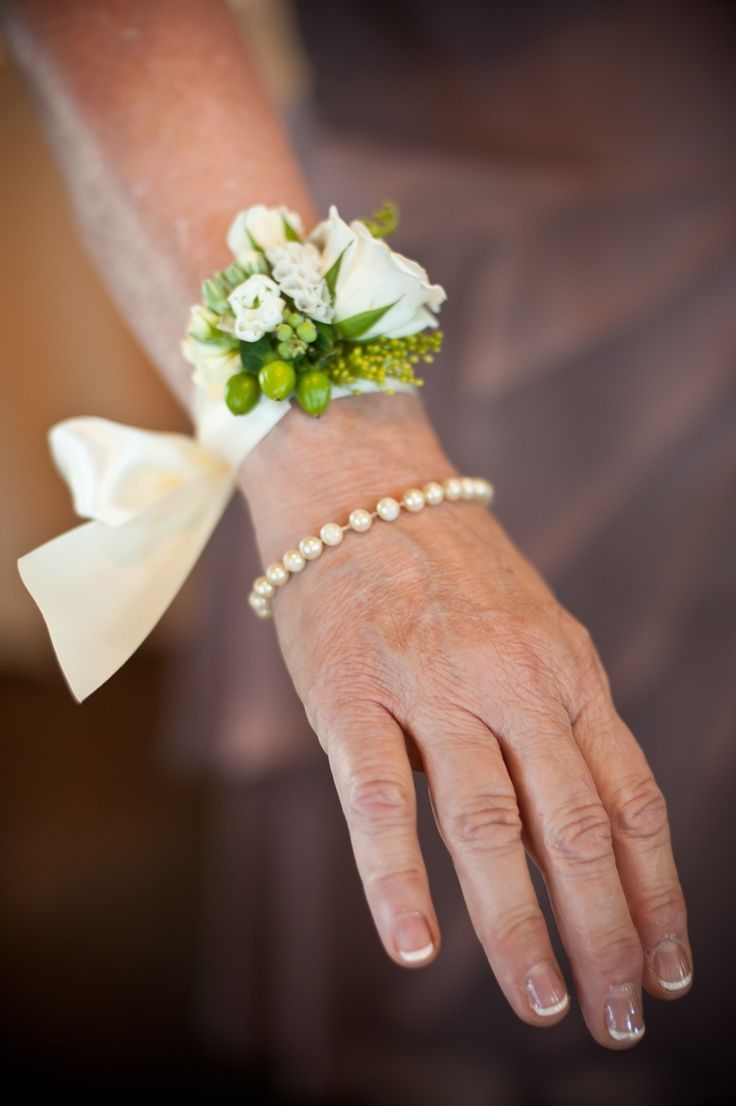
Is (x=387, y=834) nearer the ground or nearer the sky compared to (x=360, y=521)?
nearer the ground

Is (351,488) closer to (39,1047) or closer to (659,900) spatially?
(659,900)

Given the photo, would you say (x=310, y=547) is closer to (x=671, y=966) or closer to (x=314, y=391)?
(x=314, y=391)

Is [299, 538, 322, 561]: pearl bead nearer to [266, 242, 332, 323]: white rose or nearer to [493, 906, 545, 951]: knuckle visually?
[266, 242, 332, 323]: white rose

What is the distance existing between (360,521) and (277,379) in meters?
0.15

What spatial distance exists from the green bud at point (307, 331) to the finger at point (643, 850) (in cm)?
43

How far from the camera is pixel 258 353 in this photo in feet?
2.56

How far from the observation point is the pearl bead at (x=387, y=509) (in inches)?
31.1

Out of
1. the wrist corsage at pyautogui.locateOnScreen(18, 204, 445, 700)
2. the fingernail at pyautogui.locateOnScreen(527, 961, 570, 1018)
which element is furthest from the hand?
the wrist corsage at pyautogui.locateOnScreen(18, 204, 445, 700)

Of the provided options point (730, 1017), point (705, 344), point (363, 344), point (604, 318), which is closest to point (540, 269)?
point (604, 318)

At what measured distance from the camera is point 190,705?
5.82 feet

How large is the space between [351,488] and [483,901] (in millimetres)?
391

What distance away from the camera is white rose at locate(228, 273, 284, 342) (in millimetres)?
744

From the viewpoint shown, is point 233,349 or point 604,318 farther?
point 604,318

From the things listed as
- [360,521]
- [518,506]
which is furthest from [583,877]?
[518,506]
